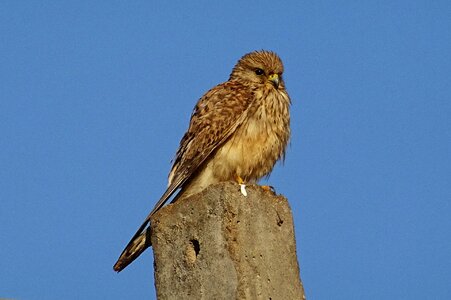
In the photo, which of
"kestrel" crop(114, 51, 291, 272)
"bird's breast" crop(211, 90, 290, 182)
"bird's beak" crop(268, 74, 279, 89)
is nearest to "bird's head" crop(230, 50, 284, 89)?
"bird's beak" crop(268, 74, 279, 89)

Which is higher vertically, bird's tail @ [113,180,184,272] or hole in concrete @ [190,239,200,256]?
bird's tail @ [113,180,184,272]

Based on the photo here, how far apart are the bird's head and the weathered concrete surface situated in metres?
1.60

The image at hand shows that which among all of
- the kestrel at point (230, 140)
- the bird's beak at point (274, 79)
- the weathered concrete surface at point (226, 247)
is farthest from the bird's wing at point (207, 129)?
the weathered concrete surface at point (226, 247)

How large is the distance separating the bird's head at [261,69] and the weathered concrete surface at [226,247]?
1.60 m

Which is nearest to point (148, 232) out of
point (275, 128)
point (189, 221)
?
point (189, 221)

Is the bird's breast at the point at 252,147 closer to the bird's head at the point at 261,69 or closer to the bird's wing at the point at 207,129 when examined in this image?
the bird's wing at the point at 207,129

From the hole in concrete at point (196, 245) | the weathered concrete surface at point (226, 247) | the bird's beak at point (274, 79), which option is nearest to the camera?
the weathered concrete surface at point (226, 247)

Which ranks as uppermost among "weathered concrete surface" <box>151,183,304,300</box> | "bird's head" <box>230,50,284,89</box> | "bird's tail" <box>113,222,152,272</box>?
"bird's head" <box>230,50,284,89</box>

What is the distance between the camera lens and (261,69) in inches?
263

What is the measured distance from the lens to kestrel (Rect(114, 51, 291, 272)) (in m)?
5.98

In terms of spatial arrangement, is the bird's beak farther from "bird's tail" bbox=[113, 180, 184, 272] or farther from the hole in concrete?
the hole in concrete

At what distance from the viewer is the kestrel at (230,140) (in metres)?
5.98

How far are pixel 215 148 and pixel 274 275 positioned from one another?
1.33m

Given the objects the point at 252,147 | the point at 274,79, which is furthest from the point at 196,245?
the point at 274,79
